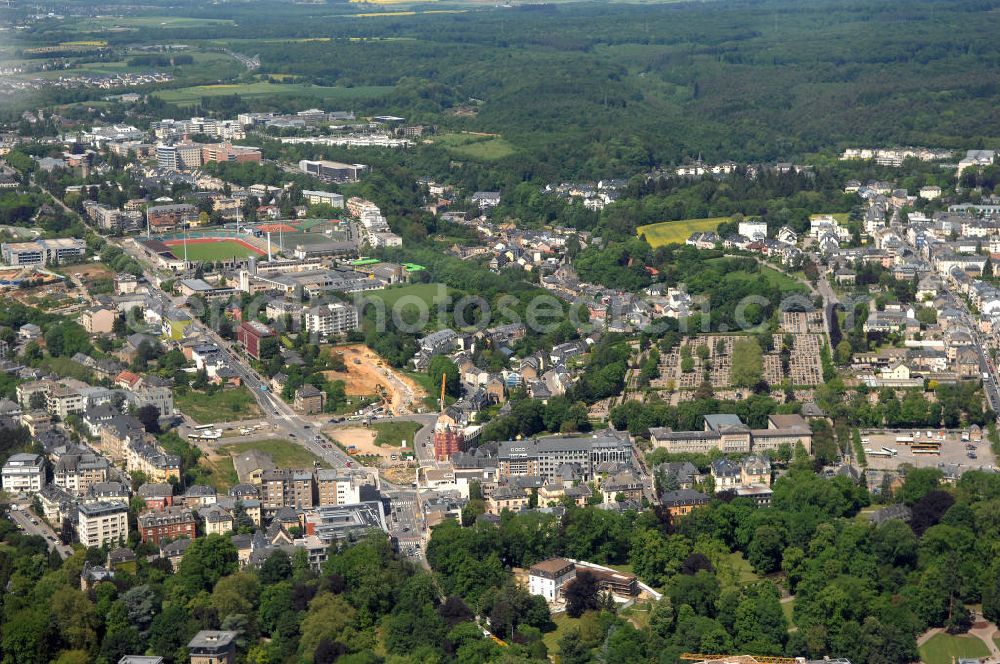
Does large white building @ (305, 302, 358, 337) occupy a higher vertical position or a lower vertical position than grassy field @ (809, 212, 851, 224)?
higher

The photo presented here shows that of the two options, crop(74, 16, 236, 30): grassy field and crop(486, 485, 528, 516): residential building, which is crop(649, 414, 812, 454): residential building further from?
crop(74, 16, 236, 30): grassy field

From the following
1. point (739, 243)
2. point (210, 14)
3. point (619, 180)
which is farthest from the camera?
point (210, 14)

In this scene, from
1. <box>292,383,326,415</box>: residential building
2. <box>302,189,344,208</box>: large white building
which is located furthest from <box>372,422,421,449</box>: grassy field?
<box>302,189,344,208</box>: large white building

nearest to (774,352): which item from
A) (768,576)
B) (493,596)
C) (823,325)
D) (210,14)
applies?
(823,325)

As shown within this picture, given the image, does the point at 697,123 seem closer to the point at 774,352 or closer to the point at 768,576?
the point at 774,352

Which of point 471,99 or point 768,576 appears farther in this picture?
point 471,99

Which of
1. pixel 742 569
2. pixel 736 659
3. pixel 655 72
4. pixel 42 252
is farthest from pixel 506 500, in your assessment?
pixel 655 72
